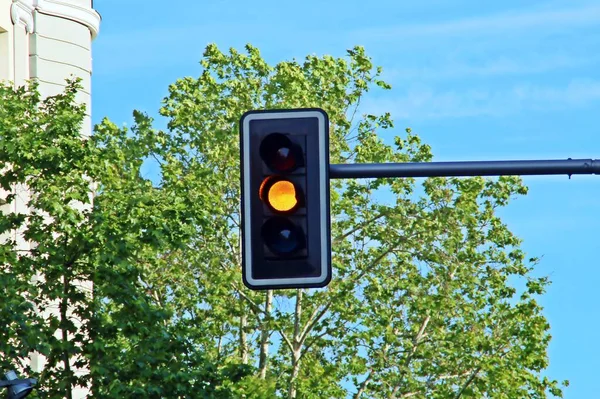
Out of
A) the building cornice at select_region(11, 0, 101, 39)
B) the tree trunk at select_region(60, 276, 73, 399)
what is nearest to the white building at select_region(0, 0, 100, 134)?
the building cornice at select_region(11, 0, 101, 39)

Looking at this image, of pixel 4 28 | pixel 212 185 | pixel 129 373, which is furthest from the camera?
pixel 212 185

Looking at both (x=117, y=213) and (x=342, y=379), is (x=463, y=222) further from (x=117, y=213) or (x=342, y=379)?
(x=117, y=213)

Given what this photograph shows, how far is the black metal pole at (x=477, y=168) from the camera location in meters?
7.28

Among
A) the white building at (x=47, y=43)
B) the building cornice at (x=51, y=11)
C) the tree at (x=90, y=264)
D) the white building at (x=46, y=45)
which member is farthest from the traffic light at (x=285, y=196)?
the building cornice at (x=51, y=11)

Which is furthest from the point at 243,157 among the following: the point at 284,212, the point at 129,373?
the point at 129,373

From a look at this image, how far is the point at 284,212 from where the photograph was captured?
7.10 m

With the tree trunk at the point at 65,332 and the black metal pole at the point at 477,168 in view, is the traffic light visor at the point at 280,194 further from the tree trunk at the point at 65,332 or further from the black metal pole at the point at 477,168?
the tree trunk at the point at 65,332

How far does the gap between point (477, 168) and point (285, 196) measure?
1.10 m

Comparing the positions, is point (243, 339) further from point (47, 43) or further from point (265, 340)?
point (47, 43)

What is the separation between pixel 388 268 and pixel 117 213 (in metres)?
14.1

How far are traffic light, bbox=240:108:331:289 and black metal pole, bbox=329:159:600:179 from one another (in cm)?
22

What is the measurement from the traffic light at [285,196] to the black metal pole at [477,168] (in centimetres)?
22

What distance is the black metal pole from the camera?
7277 mm

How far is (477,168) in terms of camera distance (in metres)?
7.36
